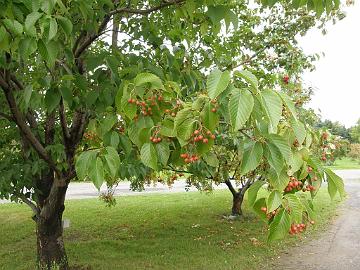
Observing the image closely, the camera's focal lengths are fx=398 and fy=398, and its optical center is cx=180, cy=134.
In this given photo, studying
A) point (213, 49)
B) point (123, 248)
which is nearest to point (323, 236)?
point (123, 248)

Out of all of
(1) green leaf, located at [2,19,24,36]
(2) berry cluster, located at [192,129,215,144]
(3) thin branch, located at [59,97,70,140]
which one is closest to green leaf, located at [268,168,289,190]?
(2) berry cluster, located at [192,129,215,144]

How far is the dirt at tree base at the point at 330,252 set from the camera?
7391 mm

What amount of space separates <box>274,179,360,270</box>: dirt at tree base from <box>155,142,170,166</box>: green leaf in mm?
5965

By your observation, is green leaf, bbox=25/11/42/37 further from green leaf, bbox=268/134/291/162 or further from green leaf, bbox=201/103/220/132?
green leaf, bbox=268/134/291/162

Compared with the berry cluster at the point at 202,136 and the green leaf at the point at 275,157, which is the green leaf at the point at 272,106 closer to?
the green leaf at the point at 275,157

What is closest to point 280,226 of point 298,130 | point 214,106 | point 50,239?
point 298,130

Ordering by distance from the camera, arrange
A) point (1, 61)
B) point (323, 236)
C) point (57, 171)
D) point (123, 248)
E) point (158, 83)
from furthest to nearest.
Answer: point (323, 236) → point (123, 248) → point (57, 171) → point (1, 61) → point (158, 83)

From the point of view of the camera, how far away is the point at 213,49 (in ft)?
19.2

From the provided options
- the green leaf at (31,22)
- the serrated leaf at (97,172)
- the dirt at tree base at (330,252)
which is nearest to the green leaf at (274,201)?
the serrated leaf at (97,172)

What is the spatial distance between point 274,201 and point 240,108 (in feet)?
1.57

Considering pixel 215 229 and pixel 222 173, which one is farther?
pixel 215 229

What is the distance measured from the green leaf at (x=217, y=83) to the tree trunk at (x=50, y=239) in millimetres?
5125

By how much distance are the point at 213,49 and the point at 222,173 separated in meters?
3.61

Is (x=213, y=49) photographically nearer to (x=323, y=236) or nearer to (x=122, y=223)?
(x=323, y=236)
